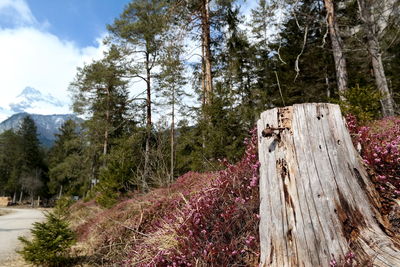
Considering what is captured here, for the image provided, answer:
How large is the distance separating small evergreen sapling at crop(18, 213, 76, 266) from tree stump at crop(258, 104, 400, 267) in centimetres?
522

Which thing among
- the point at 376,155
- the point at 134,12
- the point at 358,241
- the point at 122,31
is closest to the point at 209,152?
the point at 376,155

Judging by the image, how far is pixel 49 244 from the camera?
5281 millimetres

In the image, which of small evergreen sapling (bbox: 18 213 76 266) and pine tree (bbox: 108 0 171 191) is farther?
pine tree (bbox: 108 0 171 191)

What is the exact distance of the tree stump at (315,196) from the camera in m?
1.65

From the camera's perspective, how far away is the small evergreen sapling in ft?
17.1

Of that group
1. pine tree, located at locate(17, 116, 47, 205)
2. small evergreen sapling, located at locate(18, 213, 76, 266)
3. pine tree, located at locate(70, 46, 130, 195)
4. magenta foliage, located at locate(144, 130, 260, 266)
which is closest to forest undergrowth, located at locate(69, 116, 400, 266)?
magenta foliage, located at locate(144, 130, 260, 266)

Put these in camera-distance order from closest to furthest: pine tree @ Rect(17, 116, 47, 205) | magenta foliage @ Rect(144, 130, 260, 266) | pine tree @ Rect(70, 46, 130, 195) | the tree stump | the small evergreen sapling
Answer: the tree stump, magenta foliage @ Rect(144, 130, 260, 266), the small evergreen sapling, pine tree @ Rect(70, 46, 130, 195), pine tree @ Rect(17, 116, 47, 205)

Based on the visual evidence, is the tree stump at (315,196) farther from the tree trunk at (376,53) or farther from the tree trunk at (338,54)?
the tree trunk at (376,53)

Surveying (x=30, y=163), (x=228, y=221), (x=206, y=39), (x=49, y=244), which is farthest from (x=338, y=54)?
(x=30, y=163)

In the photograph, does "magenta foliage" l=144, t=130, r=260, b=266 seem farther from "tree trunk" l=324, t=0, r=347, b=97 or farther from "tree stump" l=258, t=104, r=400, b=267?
"tree trunk" l=324, t=0, r=347, b=97

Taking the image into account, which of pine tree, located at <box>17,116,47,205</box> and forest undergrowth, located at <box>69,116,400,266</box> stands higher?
pine tree, located at <box>17,116,47,205</box>

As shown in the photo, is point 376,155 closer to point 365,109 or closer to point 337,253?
point 337,253

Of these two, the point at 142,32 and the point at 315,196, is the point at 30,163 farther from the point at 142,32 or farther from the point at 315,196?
the point at 315,196

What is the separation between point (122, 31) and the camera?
15.6 metres
